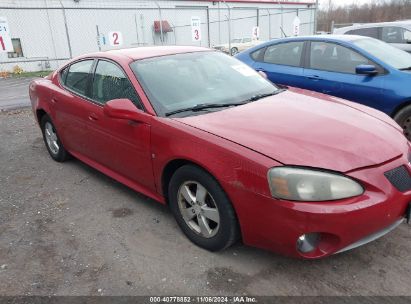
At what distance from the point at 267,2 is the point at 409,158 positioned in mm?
31715

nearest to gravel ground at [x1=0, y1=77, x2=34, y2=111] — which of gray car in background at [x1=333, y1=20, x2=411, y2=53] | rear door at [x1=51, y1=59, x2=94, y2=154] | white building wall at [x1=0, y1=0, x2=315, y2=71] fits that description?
white building wall at [x1=0, y1=0, x2=315, y2=71]

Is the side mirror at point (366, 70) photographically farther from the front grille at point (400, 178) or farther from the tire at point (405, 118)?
the front grille at point (400, 178)

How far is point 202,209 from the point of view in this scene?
2.93 metres

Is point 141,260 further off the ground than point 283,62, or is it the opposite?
point 283,62

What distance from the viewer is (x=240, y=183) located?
2533 millimetres

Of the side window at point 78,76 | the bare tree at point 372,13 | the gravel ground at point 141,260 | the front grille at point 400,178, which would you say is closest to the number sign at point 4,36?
the side window at point 78,76

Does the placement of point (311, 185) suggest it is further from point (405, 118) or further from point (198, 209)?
point (405, 118)

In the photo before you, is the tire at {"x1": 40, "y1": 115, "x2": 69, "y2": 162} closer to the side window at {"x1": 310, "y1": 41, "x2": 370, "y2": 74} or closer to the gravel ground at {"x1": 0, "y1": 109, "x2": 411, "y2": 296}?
the gravel ground at {"x1": 0, "y1": 109, "x2": 411, "y2": 296}

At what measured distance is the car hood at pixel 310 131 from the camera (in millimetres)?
2502

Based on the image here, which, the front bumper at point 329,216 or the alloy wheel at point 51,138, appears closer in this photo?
the front bumper at point 329,216

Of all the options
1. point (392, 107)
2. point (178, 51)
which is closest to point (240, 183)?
point (178, 51)

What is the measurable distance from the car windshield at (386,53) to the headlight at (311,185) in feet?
11.2

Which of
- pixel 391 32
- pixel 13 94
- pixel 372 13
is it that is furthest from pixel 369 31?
pixel 372 13

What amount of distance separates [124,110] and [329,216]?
72.1 inches
